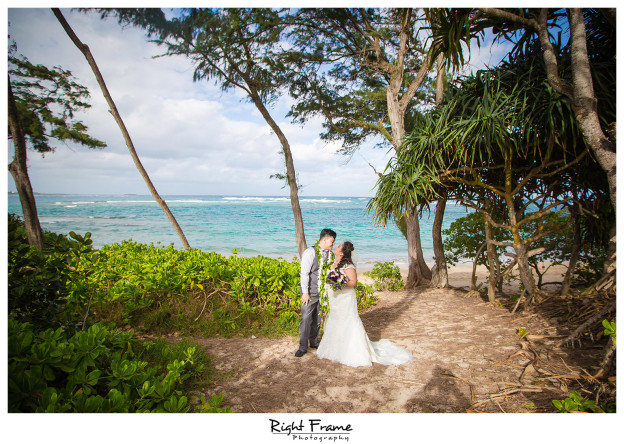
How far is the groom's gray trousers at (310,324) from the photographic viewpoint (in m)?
3.45

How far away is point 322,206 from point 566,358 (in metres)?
36.2

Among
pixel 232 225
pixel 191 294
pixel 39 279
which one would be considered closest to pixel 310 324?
pixel 191 294

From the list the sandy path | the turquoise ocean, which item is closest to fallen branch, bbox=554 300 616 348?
the sandy path

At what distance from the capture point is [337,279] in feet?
→ 10.7

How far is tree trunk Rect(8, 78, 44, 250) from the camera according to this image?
4.01 m

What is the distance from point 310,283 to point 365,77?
7299 millimetres

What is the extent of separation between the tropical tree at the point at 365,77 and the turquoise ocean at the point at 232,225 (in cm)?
647

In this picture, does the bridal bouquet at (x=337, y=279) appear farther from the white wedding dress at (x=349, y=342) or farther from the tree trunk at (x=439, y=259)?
the tree trunk at (x=439, y=259)

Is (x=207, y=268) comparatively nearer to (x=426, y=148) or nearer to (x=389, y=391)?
(x=389, y=391)

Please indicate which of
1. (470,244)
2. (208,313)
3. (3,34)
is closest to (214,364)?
(208,313)

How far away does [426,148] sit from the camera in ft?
14.3

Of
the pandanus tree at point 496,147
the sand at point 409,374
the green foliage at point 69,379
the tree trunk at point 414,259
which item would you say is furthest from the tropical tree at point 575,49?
the tree trunk at point 414,259

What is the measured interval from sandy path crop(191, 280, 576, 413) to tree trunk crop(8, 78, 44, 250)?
254 cm

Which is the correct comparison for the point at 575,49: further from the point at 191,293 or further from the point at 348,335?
the point at 191,293
